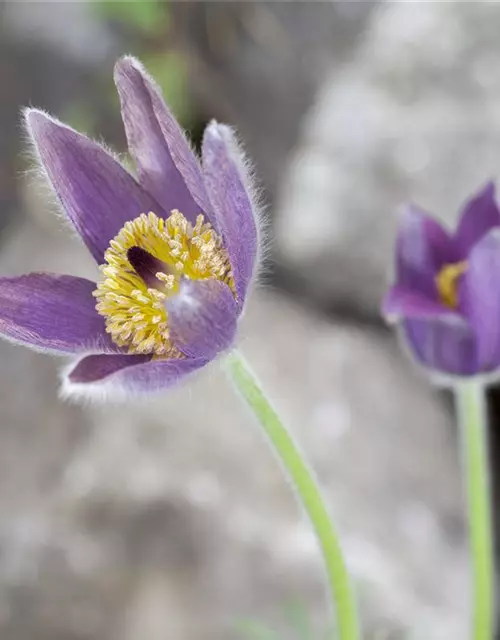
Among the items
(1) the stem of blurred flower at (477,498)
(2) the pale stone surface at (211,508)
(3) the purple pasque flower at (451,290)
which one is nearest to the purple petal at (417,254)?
(3) the purple pasque flower at (451,290)

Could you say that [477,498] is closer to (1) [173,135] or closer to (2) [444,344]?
(2) [444,344]

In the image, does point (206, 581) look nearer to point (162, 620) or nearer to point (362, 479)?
point (162, 620)

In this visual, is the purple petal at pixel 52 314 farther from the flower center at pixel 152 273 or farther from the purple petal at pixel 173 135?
the purple petal at pixel 173 135

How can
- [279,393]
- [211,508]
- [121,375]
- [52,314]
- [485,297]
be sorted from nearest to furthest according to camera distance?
1. [121,375]
2. [52,314]
3. [485,297]
4. [211,508]
5. [279,393]

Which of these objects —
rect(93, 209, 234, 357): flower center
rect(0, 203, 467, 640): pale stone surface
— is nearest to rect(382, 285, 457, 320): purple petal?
rect(93, 209, 234, 357): flower center

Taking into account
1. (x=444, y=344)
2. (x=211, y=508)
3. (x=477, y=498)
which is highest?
(x=444, y=344)

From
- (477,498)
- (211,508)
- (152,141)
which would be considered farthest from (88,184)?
(211,508)

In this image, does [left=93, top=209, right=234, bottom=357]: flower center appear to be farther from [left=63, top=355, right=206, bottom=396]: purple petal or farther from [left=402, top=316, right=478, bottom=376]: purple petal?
[left=402, top=316, right=478, bottom=376]: purple petal
